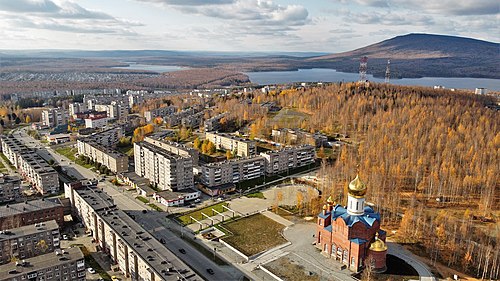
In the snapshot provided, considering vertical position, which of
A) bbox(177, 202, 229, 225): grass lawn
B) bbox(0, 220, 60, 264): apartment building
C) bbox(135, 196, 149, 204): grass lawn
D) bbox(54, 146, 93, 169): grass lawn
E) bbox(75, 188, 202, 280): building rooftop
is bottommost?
bbox(135, 196, 149, 204): grass lawn

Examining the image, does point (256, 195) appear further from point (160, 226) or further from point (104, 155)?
point (104, 155)

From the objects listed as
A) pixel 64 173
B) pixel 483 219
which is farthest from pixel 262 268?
pixel 64 173

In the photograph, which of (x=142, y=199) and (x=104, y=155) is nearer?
(x=142, y=199)

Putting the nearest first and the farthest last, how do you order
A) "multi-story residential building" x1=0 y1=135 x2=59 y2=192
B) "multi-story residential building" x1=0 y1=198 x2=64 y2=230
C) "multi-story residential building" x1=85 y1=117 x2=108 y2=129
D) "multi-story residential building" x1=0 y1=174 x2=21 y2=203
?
1. "multi-story residential building" x1=0 y1=198 x2=64 y2=230
2. "multi-story residential building" x1=0 y1=174 x2=21 y2=203
3. "multi-story residential building" x1=0 y1=135 x2=59 y2=192
4. "multi-story residential building" x1=85 y1=117 x2=108 y2=129

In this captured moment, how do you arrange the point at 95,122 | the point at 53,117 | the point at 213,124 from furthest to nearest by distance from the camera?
the point at 53,117 → the point at 95,122 → the point at 213,124

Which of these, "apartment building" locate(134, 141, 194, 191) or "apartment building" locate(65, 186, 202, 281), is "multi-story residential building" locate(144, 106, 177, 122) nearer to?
"apartment building" locate(134, 141, 194, 191)

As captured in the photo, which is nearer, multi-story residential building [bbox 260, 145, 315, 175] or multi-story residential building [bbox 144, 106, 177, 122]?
multi-story residential building [bbox 260, 145, 315, 175]

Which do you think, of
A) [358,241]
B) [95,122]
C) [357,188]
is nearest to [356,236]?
[358,241]

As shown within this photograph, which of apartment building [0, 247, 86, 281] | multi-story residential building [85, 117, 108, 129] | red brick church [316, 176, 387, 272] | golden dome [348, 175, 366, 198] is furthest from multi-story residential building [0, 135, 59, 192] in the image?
golden dome [348, 175, 366, 198]
